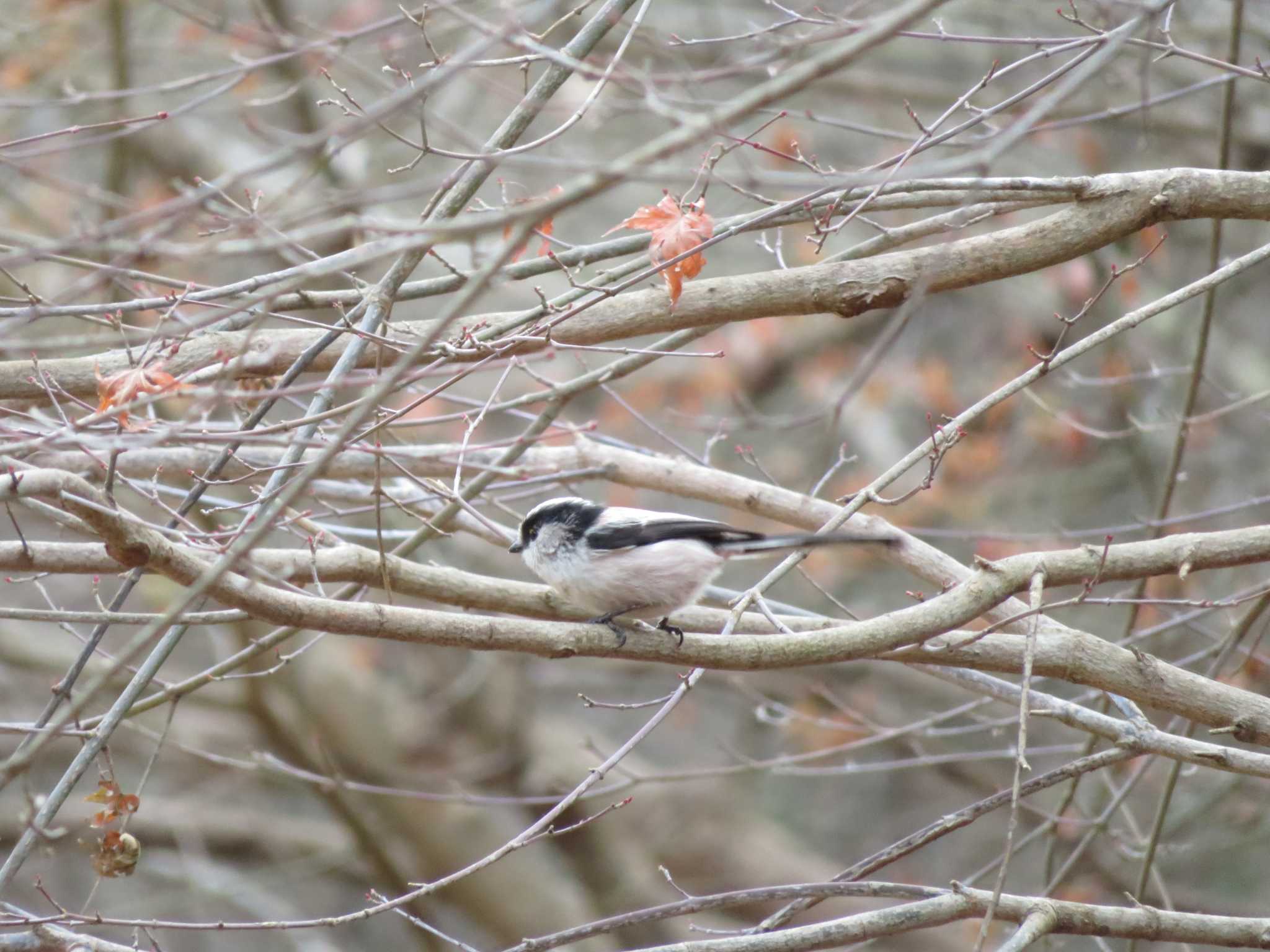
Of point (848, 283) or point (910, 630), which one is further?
point (848, 283)

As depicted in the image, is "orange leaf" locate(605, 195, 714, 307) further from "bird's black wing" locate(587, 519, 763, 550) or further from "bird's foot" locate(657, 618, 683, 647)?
"bird's foot" locate(657, 618, 683, 647)

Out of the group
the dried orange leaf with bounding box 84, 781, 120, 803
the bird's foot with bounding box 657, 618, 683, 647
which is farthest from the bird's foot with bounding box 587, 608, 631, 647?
the dried orange leaf with bounding box 84, 781, 120, 803

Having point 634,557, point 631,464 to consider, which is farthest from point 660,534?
point 631,464

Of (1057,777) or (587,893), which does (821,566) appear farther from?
(1057,777)

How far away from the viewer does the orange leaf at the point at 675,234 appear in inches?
131

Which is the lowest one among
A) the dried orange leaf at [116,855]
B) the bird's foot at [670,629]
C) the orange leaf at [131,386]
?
the dried orange leaf at [116,855]

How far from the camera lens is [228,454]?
3062 millimetres

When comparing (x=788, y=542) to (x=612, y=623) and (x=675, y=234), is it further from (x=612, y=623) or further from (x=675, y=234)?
(x=675, y=234)

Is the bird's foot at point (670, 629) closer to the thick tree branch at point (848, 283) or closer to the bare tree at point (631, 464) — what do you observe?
the bare tree at point (631, 464)

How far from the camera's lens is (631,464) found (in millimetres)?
4688

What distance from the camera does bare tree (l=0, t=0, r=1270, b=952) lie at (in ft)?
9.30

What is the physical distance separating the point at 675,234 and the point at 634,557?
0.96 meters

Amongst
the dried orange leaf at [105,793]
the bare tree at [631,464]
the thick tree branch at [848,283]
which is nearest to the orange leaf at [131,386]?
the bare tree at [631,464]

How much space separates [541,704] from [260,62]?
8.57 meters
